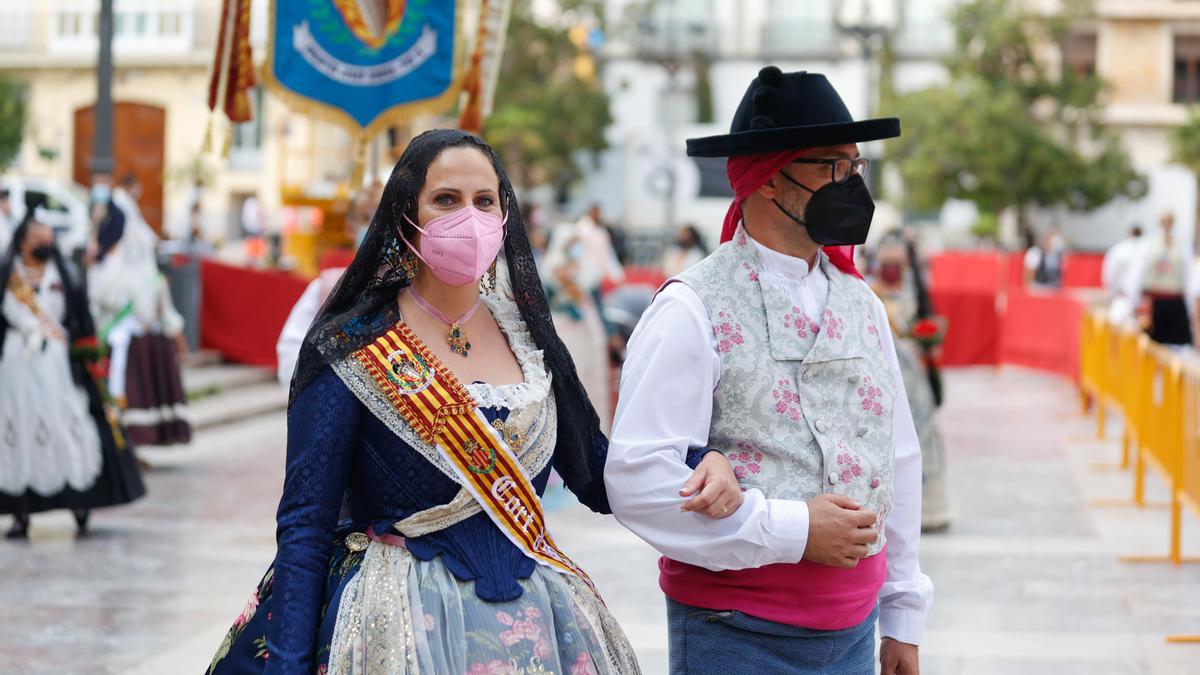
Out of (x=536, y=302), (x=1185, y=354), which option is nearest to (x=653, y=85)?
(x=1185, y=354)

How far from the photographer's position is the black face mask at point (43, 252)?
9.35 metres

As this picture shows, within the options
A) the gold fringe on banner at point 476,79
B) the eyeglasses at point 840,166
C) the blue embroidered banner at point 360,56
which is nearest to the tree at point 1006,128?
the gold fringe on banner at point 476,79

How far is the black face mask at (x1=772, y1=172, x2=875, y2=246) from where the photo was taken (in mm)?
3355

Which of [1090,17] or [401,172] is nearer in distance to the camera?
[401,172]

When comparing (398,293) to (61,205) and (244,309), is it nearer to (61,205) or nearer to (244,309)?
(244,309)

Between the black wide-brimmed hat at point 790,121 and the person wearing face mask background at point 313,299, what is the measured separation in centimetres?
328

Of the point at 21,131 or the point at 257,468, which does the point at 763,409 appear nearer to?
the point at 257,468

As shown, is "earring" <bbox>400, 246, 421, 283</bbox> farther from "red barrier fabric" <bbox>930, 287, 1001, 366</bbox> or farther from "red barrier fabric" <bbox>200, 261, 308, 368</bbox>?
"red barrier fabric" <bbox>930, 287, 1001, 366</bbox>

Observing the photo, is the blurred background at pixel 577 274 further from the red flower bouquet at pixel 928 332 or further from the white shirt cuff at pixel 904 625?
the white shirt cuff at pixel 904 625

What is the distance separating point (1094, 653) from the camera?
6840mm

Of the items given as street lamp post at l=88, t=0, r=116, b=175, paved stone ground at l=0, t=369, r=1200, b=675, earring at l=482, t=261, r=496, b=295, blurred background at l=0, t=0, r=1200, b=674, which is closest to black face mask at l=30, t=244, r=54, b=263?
blurred background at l=0, t=0, r=1200, b=674

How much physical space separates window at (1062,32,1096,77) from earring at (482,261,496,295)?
4630 centimetres

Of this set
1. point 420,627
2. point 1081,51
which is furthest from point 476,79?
point 1081,51

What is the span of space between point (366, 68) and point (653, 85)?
156ft
